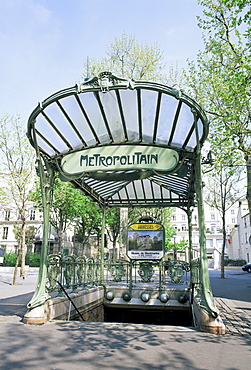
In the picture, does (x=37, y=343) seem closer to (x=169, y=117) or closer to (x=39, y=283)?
(x=39, y=283)

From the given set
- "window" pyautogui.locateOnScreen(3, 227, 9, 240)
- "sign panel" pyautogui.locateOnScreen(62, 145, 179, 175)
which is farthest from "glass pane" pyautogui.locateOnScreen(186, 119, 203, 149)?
"window" pyautogui.locateOnScreen(3, 227, 9, 240)

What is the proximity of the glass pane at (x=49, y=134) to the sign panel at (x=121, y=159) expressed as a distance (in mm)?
486

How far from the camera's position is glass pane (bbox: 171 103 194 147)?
597 cm

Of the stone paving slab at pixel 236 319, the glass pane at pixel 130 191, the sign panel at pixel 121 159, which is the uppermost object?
the glass pane at pixel 130 191

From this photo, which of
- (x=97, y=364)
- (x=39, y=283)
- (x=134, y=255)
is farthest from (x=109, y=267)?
(x=97, y=364)

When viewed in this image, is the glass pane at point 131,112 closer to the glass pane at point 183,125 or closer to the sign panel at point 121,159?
the sign panel at point 121,159

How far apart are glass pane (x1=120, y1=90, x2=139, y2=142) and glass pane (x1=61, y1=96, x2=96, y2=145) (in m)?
0.91

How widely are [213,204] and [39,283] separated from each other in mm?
22029

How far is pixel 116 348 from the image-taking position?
445 cm

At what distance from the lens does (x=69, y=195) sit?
85.5 ft

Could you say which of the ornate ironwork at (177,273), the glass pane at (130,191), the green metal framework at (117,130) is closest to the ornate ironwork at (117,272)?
the ornate ironwork at (177,273)

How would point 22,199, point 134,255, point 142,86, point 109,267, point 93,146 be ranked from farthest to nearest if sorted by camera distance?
point 22,199, point 109,267, point 134,255, point 93,146, point 142,86

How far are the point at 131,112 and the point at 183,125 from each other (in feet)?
3.74

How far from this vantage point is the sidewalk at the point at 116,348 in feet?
12.6
